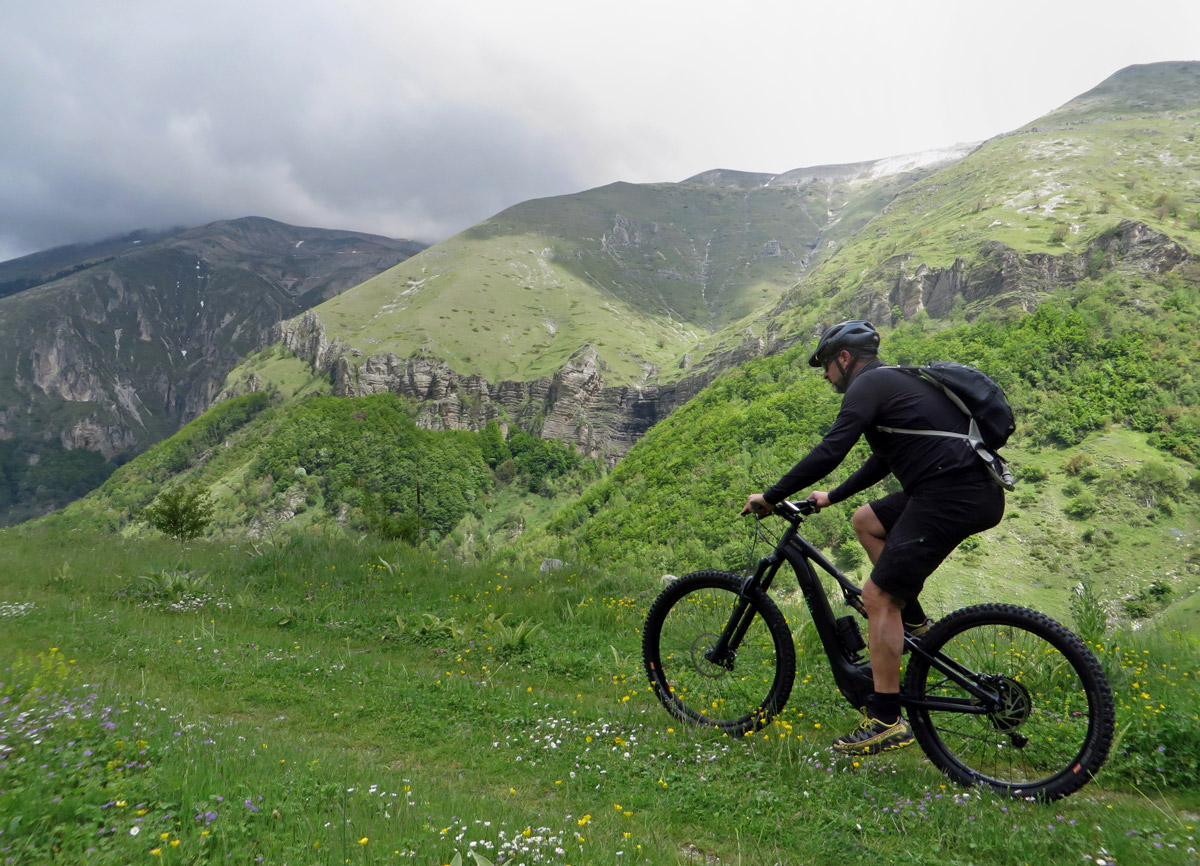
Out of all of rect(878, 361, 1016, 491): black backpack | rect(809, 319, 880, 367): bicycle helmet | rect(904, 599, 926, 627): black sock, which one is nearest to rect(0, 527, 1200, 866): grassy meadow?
rect(904, 599, 926, 627): black sock

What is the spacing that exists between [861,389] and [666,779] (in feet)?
10.3

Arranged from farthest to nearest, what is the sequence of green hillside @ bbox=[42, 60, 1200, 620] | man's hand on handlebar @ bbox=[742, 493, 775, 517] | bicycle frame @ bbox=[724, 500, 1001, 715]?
green hillside @ bbox=[42, 60, 1200, 620]
man's hand on handlebar @ bbox=[742, 493, 775, 517]
bicycle frame @ bbox=[724, 500, 1001, 715]

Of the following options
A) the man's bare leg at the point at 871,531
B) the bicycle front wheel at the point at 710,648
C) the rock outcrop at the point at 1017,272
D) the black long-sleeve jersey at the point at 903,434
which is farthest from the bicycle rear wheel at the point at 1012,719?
the rock outcrop at the point at 1017,272

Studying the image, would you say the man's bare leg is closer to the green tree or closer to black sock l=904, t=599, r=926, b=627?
black sock l=904, t=599, r=926, b=627

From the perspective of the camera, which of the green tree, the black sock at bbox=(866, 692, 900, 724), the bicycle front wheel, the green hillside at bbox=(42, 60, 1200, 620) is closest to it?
the black sock at bbox=(866, 692, 900, 724)

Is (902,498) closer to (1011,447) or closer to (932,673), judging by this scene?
(932,673)

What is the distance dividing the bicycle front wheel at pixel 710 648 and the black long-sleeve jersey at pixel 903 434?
147cm

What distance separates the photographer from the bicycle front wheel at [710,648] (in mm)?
5004

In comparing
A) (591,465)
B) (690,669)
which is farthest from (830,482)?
(591,465)

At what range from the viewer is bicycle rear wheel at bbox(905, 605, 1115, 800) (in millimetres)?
3553

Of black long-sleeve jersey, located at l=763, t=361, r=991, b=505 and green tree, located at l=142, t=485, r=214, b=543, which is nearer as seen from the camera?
black long-sleeve jersey, located at l=763, t=361, r=991, b=505

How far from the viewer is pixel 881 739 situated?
404 cm

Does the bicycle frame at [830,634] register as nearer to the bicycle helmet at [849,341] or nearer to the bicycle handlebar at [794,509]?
the bicycle handlebar at [794,509]

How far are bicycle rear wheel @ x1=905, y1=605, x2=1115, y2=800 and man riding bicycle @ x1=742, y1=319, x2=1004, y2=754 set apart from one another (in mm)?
235
